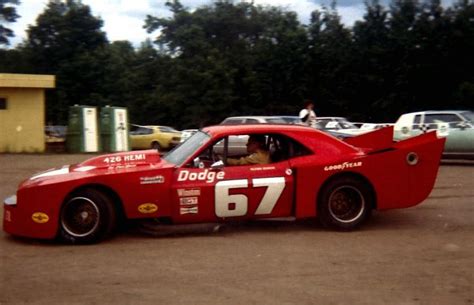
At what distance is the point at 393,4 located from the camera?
49.9 metres

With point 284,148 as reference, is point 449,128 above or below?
below

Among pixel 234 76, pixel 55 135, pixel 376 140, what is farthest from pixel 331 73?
pixel 376 140

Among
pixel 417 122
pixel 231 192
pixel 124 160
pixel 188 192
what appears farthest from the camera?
pixel 417 122

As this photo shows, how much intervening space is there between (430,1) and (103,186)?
44.1 metres

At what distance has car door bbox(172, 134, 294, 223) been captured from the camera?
7887 millimetres

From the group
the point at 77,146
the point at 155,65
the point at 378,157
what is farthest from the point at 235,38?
the point at 378,157

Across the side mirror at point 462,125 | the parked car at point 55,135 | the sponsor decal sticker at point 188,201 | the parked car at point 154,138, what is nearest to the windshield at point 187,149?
the sponsor decal sticker at point 188,201

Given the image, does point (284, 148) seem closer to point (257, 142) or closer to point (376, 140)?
point (257, 142)

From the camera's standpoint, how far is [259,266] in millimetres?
6625

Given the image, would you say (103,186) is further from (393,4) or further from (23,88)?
(393,4)

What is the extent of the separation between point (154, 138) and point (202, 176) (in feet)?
80.2

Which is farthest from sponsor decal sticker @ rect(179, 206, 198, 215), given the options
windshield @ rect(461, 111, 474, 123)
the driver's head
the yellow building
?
the yellow building

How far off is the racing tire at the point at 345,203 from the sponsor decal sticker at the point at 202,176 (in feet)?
4.32

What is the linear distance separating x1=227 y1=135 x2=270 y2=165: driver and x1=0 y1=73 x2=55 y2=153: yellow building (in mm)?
17218
